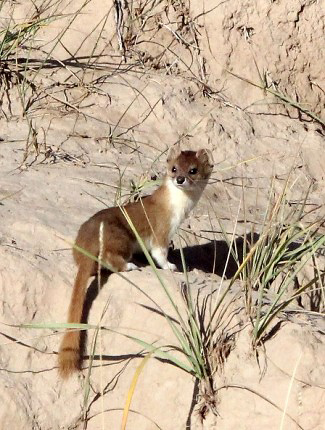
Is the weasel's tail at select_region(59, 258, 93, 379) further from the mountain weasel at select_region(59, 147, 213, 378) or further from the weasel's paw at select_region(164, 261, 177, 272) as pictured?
the weasel's paw at select_region(164, 261, 177, 272)

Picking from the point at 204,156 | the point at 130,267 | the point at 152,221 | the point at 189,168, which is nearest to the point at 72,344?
the point at 130,267

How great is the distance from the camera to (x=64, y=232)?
5684mm

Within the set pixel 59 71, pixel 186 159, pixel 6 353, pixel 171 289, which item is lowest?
pixel 6 353

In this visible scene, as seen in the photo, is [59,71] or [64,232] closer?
[64,232]

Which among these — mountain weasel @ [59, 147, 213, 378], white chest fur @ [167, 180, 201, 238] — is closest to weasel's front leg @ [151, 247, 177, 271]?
mountain weasel @ [59, 147, 213, 378]

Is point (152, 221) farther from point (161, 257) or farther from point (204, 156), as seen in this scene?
point (204, 156)

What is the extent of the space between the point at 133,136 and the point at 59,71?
0.76 metres

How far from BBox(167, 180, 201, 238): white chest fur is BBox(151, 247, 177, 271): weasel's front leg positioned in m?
0.12

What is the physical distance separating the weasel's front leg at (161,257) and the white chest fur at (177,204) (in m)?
0.12

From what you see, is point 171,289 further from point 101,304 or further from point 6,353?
point 6,353

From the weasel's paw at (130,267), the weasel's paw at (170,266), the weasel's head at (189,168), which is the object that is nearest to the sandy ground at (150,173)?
the weasel's paw at (130,267)

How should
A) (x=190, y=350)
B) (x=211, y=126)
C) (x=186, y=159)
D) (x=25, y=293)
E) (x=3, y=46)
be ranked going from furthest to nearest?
(x=211, y=126)
(x=3, y=46)
(x=186, y=159)
(x=25, y=293)
(x=190, y=350)

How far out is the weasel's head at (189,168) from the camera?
6.08 meters

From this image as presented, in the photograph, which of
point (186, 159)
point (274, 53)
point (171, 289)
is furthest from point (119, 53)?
point (171, 289)
